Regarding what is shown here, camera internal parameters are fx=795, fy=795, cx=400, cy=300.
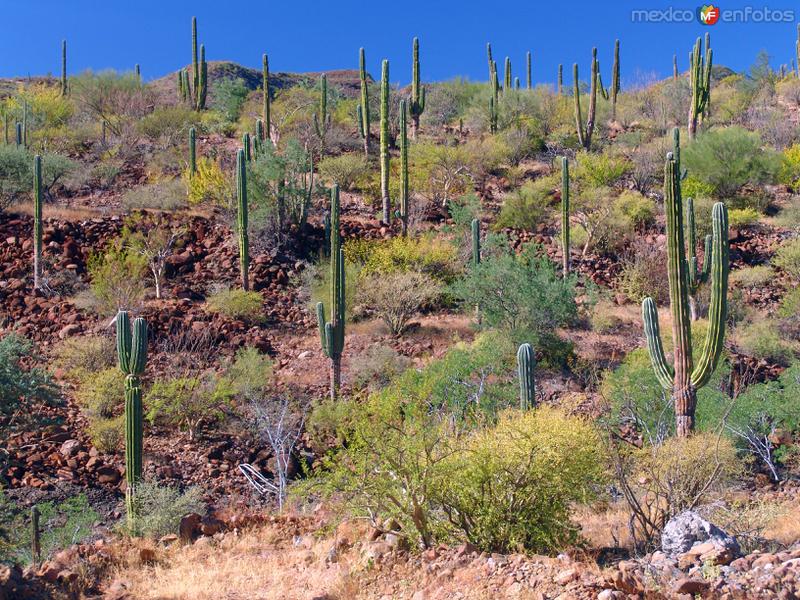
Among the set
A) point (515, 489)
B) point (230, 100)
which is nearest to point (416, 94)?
point (230, 100)

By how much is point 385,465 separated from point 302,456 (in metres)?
6.96

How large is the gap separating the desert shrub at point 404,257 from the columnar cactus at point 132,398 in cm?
967

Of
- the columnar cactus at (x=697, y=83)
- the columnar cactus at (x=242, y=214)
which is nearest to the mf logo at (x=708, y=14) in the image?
the columnar cactus at (x=697, y=83)

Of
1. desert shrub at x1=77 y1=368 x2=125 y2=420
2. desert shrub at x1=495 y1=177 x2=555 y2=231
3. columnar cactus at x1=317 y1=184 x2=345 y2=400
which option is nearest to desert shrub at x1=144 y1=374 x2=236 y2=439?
desert shrub at x1=77 y1=368 x2=125 y2=420

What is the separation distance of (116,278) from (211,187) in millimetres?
5381

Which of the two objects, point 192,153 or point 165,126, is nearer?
point 192,153

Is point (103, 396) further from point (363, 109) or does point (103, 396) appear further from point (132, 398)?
point (363, 109)

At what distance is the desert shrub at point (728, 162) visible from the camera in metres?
27.3

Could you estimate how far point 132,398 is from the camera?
1247cm

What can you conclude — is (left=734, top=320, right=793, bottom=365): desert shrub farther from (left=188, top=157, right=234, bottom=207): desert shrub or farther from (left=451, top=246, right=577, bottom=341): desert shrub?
(left=188, top=157, right=234, bottom=207): desert shrub

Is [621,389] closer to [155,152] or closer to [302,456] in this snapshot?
[302,456]

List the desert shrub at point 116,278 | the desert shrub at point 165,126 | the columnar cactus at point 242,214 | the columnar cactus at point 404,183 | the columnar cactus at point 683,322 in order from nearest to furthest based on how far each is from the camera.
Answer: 1. the columnar cactus at point 683,322
2. the desert shrub at point 116,278
3. the columnar cactus at point 242,214
4. the columnar cactus at point 404,183
5. the desert shrub at point 165,126

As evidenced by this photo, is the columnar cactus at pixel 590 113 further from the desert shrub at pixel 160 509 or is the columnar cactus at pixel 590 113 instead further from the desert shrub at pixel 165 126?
the desert shrub at pixel 160 509

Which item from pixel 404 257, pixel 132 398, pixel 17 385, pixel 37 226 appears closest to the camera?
pixel 132 398
